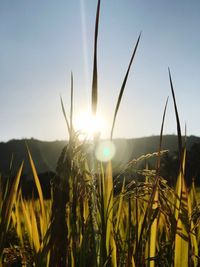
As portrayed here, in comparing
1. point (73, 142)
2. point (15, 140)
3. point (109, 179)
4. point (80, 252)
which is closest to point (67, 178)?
point (73, 142)

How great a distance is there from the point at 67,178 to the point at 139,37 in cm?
42

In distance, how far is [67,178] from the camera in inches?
35.1

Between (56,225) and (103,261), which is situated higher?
(56,225)

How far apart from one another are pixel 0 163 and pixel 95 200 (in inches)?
2063

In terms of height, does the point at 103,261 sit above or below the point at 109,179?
below

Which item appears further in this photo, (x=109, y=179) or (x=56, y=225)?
(x=109, y=179)

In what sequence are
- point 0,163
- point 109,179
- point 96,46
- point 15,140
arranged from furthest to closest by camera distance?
point 15,140, point 0,163, point 109,179, point 96,46

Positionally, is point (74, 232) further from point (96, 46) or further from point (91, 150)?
point (96, 46)

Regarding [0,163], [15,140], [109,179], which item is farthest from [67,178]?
[15,140]

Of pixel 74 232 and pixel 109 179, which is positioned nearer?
pixel 74 232

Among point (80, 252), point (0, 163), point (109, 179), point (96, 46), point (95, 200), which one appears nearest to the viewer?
point (96, 46)

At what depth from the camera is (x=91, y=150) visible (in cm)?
97

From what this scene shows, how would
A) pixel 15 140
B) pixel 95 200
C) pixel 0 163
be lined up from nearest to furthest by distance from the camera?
1. pixel 95 200
2. pixel 0 163
3. pixel 15 140

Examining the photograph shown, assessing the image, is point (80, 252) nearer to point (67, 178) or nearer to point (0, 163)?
point (67, 178)
